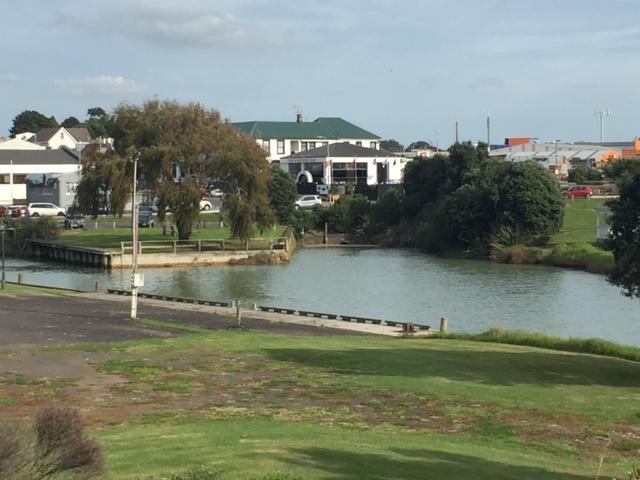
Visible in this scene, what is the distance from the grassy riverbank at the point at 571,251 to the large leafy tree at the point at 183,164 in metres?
19.0

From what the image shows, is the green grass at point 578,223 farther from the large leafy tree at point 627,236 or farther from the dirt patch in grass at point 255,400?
the dirt patch in grass at point 255,400

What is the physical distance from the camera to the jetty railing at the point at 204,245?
6675 centimetres

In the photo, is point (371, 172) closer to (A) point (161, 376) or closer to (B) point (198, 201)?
(B) point (198, 201)

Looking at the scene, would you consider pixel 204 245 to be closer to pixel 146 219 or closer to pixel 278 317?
Result: pixel 146 219

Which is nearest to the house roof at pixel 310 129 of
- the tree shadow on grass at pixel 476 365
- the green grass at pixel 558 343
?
the green grass at pixel 558 343

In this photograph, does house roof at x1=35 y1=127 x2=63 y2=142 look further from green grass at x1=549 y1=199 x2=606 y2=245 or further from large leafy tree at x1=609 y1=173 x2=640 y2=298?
large leafy tree at x1=609 y1=173 x2=640 y2=298

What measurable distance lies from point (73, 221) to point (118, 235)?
836cm

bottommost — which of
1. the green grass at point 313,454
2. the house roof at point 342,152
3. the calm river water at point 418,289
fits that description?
the calm river water at point 418,289

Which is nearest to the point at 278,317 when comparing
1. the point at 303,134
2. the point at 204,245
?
the point at 204,245

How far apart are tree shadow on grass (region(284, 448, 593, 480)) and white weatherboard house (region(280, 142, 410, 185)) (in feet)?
357

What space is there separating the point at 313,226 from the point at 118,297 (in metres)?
50.8

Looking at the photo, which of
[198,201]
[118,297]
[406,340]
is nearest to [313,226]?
[198,201]

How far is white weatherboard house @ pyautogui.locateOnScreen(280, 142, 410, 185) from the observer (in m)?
123

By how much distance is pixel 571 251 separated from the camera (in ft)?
220
